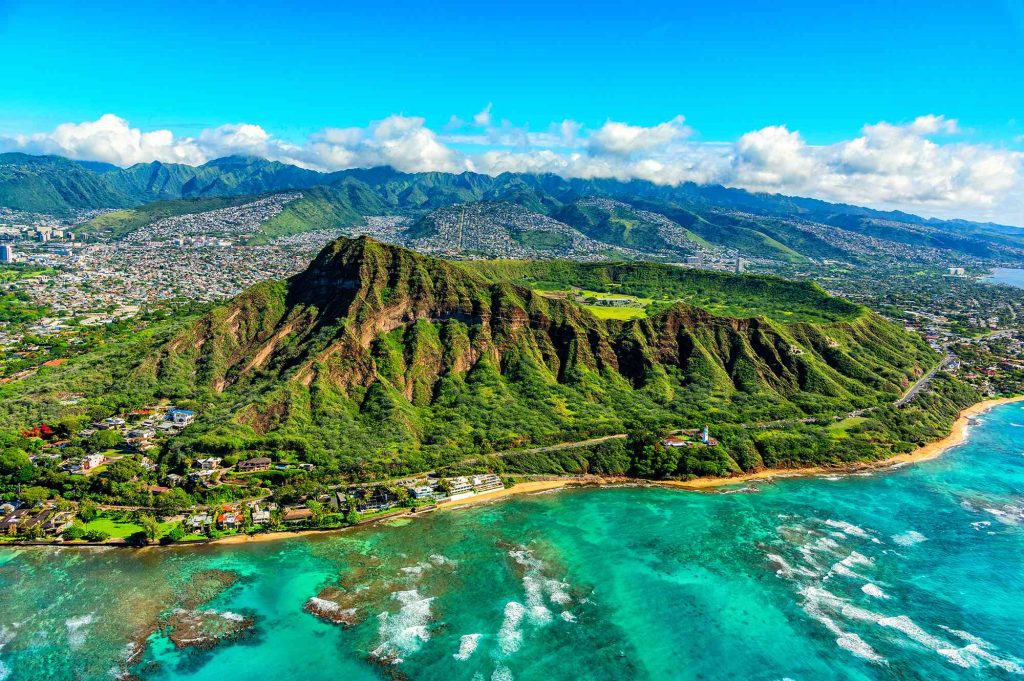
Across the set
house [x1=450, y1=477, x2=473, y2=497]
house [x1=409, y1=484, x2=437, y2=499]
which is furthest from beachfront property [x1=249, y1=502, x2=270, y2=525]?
house [x1=450, y1=477, x2=473, y2=497]

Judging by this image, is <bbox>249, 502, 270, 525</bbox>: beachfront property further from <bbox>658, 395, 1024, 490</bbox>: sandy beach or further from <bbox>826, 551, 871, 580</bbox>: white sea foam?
<bbox>826, 551, 871, 580</bbox>: white sea foam

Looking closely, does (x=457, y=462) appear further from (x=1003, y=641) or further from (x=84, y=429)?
(x=1003, y=641)

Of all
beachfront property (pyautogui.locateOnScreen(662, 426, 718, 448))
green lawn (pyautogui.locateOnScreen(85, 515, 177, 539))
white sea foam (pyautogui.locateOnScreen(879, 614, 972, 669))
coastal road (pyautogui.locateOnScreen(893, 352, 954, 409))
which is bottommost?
green lawn (pyautogui.locateOnScreen(85, 515, 177, 539))

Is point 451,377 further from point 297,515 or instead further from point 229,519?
→ point 229,519

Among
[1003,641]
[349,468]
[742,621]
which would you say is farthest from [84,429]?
[1003,641]

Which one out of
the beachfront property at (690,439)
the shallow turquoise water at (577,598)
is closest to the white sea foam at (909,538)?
the shallow turquoise water at (577,598)
